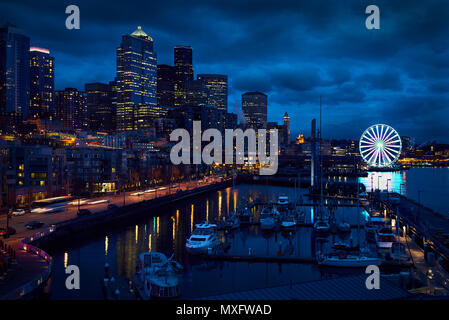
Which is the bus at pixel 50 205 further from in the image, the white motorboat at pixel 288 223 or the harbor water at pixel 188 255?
the white motorboat at pixel 288 223

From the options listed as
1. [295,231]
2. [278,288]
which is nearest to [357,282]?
[278,288]

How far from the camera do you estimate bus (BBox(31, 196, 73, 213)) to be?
143ft

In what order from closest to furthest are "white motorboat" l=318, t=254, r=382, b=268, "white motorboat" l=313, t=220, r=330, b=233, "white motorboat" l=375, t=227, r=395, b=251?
"white motorboat" l=318, t=254, r=382, b=268
"white motorboat" l=375, t=227, r=395, b=251
"white motorboat" l=313, t=220, r=330, b=233

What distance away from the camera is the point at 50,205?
46812 mm

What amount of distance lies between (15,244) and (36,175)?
3068cm

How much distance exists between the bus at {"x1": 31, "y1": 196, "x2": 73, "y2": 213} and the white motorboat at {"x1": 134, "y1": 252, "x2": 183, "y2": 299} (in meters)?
25.1

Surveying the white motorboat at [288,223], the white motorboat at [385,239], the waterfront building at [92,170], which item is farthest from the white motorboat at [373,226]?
the waterfront building at [92,170]

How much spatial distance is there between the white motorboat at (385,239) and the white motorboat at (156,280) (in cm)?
1927

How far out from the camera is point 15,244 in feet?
90.8

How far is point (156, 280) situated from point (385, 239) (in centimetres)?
2148

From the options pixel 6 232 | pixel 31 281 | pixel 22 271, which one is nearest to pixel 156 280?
pixel 31 281

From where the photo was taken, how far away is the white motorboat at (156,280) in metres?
19.9

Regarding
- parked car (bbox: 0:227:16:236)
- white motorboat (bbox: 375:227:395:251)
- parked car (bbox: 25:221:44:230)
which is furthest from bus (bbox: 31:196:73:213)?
white motorboat (bbox: 375:227:395:251)

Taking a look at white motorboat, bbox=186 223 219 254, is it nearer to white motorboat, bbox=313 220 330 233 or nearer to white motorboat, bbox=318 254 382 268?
white motorboat, bbox=318 254 382 268
